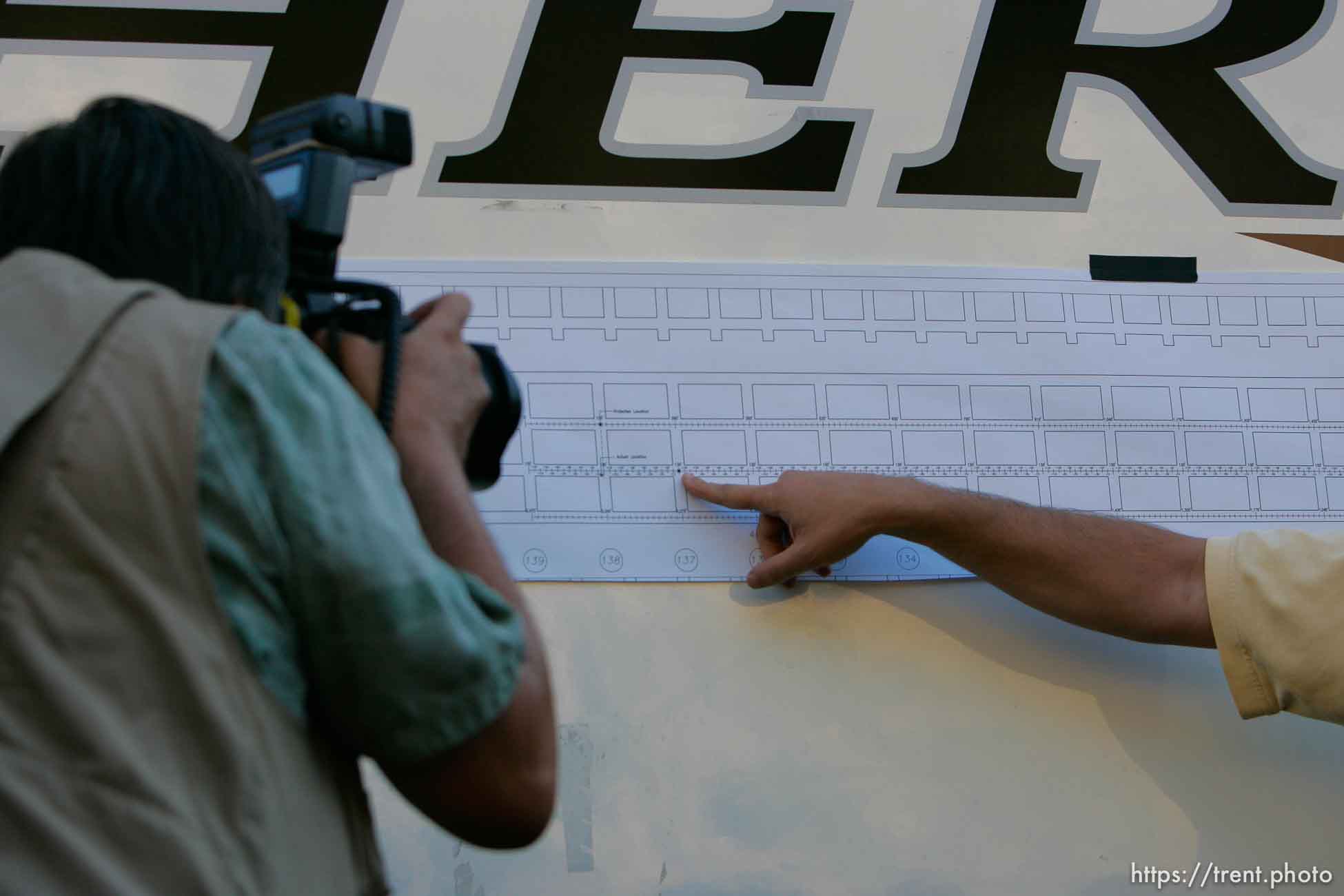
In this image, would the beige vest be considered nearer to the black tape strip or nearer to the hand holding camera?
the hand holding camera

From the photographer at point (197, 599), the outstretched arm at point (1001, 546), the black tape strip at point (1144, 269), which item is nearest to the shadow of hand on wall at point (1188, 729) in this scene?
the outstretched arm at point (1001, 546)

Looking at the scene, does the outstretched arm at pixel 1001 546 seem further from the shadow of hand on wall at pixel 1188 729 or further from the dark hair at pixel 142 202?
the dark hair at pixel 142 202

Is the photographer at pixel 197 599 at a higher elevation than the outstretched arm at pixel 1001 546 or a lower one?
higher

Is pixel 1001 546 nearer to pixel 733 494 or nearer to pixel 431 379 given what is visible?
pixel 733 494

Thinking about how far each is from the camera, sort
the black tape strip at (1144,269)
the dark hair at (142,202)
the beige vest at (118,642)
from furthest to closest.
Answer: the black tape strip at (1144,269) → the dark hair at (142,202) → the beige vest at (118,642)

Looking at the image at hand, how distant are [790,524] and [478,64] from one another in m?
0.51

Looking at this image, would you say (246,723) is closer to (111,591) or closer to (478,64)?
(111,591)

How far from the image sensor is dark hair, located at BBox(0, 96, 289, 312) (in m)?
0.63

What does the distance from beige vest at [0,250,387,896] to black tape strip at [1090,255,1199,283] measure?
95 cm

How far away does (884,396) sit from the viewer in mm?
1201

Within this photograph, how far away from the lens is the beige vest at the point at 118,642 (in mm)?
517

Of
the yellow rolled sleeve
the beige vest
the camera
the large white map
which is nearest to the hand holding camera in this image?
the camera

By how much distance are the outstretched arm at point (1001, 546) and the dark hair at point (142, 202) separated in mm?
553

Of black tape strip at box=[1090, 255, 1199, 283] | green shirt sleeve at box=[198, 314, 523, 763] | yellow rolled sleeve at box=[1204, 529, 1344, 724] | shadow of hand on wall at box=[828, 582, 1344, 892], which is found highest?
green shirt sleeve at box=[198, 314, 523, 763]
